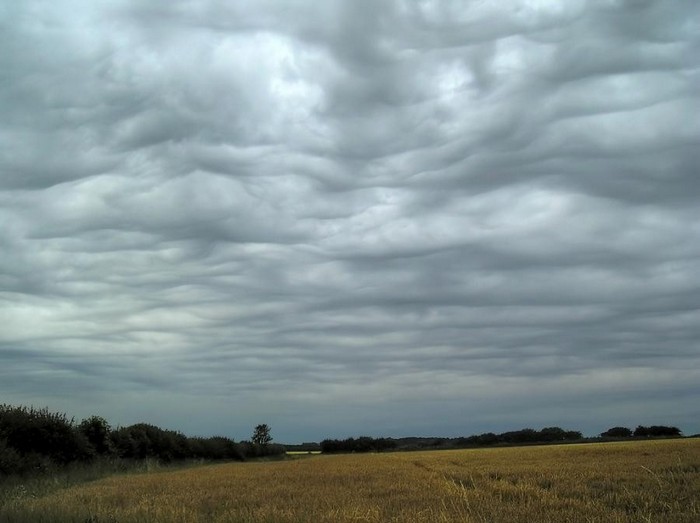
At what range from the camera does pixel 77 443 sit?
39.3 meters

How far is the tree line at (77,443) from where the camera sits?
3253 centimetres

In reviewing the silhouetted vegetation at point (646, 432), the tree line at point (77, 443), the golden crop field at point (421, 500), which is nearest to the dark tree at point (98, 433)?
the tree line at point (77, 443)

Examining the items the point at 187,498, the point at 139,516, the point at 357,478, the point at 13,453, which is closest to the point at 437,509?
the point at 139,516

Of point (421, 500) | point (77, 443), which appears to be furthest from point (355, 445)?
point (421, 500)

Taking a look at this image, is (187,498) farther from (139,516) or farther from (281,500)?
(139,516)

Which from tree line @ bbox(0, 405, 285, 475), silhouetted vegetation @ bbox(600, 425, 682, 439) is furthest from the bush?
silhouetted vegetation @ bbox(600, 425, 682, 439)

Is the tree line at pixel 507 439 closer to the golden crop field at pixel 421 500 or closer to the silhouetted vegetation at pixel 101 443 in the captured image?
the silhouetted vegetation at pixel 101 443

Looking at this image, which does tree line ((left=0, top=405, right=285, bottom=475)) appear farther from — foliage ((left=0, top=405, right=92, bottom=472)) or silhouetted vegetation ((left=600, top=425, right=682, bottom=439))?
silhouetted vegetation ((left=600, top=425, right=682, bottom=439))

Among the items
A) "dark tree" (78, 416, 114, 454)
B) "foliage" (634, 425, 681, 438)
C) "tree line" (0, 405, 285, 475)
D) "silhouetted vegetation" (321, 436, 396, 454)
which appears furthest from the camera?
"silhouetted vegetation" (321, 436, 396, 454)

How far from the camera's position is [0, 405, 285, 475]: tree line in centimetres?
3253

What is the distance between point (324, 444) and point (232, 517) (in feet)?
380

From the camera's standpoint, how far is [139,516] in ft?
47.3

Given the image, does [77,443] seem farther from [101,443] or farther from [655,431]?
[655,431]

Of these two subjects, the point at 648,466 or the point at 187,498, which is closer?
the point at 187,498
